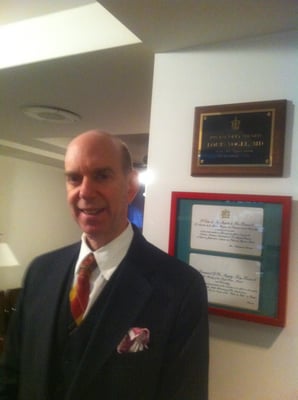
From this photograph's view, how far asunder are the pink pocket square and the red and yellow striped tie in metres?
0.13

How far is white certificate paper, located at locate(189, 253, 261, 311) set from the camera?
38.1 inches

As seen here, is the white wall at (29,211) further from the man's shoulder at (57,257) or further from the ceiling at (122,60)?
the man's shoulder at (57,257)

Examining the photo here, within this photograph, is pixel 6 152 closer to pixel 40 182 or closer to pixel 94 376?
pixel 40 182

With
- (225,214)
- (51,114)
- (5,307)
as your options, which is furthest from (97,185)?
(5,307)

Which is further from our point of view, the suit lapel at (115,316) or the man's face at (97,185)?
the man's face at (97,185)

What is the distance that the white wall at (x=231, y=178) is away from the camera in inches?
36.7

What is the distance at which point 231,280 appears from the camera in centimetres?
100

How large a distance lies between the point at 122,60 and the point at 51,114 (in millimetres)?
1113

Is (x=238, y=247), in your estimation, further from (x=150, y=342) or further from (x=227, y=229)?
(x=150, y=342)

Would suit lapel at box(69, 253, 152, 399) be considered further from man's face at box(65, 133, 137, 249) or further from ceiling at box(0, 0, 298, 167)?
ceiling at box(0, 0, 298, 167)

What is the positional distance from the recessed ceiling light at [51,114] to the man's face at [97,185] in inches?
54.5

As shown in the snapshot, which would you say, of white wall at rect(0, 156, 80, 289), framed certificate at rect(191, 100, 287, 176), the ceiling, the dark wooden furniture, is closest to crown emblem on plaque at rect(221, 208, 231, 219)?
framed certificate at rect(191, 100, 287, 176)

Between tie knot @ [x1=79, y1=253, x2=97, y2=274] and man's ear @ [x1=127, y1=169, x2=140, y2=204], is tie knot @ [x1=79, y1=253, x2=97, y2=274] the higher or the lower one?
the lower one

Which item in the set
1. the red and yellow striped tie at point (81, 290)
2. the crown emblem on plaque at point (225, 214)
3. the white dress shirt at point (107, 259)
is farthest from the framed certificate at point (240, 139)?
the red and yellow striped tie at point (81, 290)
